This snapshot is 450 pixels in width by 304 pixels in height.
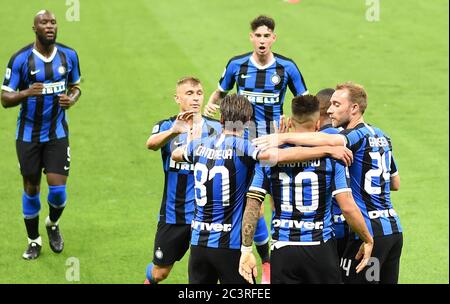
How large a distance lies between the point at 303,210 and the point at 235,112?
91 cm

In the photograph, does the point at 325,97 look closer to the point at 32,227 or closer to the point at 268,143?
the point at 268,143

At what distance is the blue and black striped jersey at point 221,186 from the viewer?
6793mm

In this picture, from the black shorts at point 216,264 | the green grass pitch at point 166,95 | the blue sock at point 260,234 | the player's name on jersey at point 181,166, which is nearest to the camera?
the black shorts at point 216,264

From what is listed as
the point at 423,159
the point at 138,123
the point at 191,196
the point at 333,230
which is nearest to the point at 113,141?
the point at 138,123

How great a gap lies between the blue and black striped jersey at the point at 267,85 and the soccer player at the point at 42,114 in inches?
77.3

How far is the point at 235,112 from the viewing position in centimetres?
668

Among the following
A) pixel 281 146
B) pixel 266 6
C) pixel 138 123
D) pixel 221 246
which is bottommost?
pixel 221 246

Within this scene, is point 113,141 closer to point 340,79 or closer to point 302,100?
point 340,79

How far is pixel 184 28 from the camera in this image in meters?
19.5

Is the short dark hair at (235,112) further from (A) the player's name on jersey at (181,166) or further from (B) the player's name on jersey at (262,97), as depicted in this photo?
(B) the player's name on jersey at (262,97)

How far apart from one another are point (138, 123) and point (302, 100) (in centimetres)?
834

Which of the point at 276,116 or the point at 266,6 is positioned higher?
the point at 266,6

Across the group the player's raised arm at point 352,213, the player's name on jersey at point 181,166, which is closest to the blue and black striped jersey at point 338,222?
the player's raised arm at point 352,213

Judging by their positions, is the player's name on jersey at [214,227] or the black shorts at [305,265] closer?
the black shorts at [305,265]
